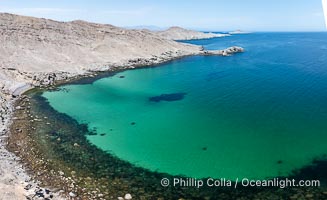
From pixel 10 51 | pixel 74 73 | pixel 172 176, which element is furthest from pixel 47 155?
pixel 10 51

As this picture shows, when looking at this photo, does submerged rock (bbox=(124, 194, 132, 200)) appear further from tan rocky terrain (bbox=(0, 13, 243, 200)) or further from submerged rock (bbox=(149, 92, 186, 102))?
submerged rock (bbox=(149, 92, 186, 102))

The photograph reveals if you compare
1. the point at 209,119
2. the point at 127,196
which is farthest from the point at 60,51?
the point at 127,196

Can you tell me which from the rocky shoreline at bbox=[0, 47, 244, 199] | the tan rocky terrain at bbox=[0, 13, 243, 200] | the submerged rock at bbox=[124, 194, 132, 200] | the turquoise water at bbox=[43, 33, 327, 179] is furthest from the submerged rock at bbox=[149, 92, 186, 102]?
the submerged rock at bbox=[124, 194, 132, 200]

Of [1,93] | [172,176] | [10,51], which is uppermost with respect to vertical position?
[10,51]

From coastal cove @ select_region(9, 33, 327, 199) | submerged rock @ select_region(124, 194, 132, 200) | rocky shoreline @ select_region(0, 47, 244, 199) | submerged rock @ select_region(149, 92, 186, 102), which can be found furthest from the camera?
submerged rock @ select_region(149, 92, 186, 102)

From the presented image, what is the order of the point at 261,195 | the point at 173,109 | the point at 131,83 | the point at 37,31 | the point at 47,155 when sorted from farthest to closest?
the point at 37,31 → the point at 131,83 → the point at 173,109 → the point at 47,155 → the point at 261,195

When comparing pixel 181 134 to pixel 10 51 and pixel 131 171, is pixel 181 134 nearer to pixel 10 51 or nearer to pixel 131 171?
pixel 131 171
